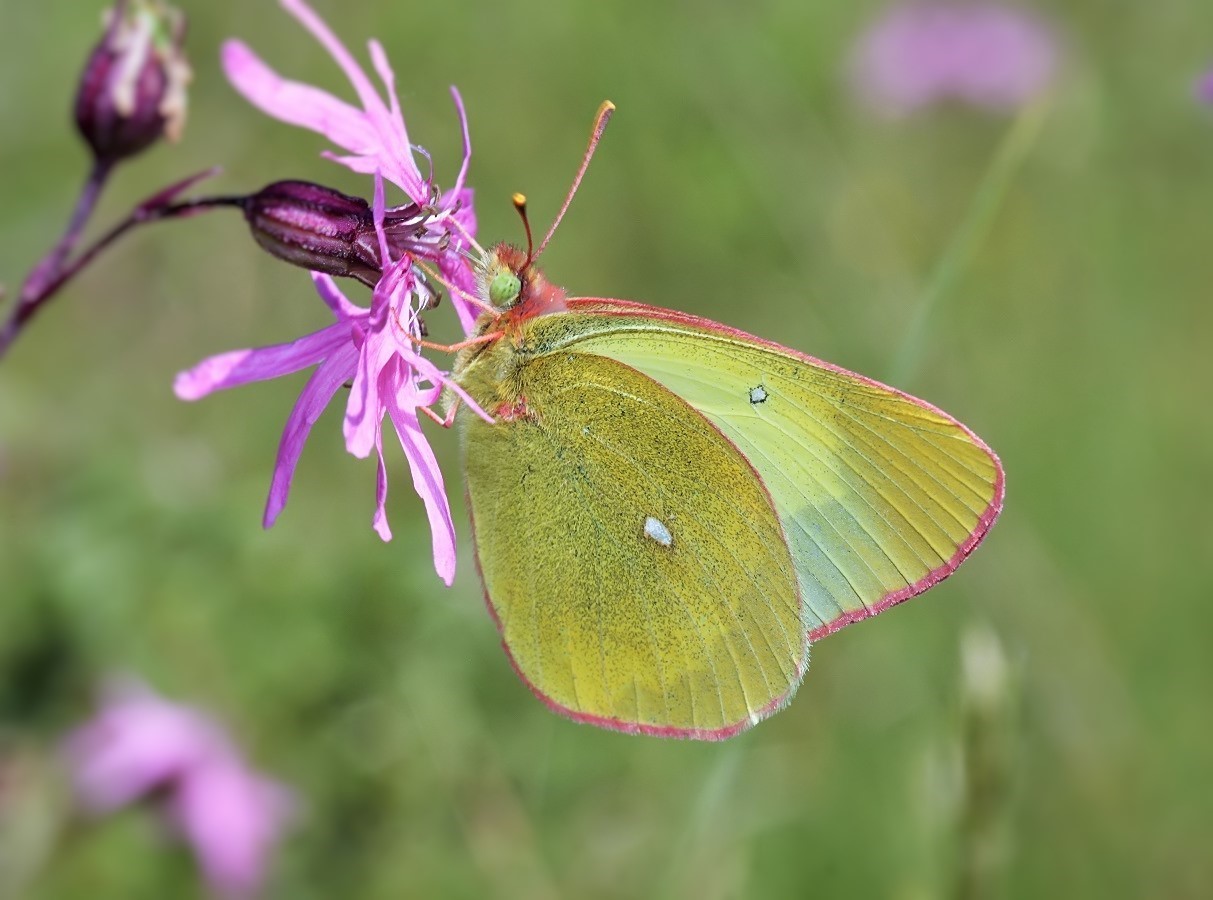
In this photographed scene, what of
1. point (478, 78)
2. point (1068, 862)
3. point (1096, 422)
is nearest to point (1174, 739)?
point (1068, 862)

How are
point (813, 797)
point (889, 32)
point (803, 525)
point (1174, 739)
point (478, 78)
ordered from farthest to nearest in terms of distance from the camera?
point (889, 32)
point (478, 78)
point (1174, 739)
point (813, 797)
point (803, 525)

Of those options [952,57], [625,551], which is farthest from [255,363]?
[952,57]

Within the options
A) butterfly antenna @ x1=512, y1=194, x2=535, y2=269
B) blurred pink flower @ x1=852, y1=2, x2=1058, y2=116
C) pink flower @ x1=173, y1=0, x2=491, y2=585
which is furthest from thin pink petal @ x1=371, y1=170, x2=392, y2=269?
blurred pink flower @ x1=852, y1=2, x2=1058, y2=116

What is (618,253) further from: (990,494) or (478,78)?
(990,494)

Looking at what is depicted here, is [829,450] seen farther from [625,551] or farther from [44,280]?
[44,280]

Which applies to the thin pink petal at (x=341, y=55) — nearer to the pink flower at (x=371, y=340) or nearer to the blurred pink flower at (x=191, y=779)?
the pink flower at (x=371, y=340)

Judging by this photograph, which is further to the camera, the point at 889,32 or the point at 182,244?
the point at 889,32
